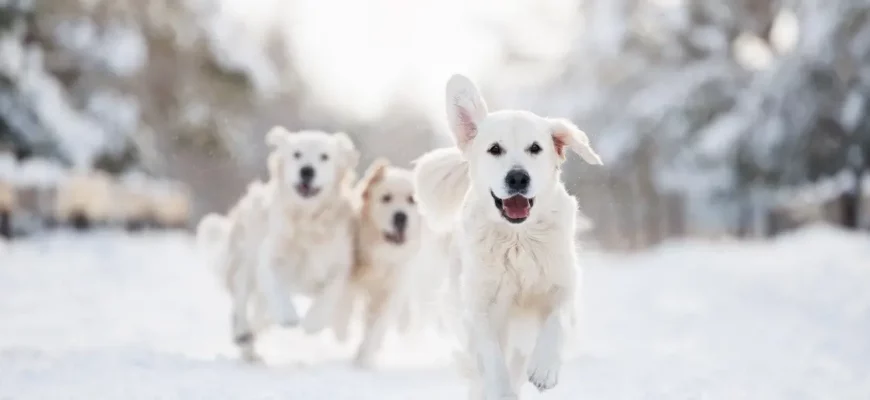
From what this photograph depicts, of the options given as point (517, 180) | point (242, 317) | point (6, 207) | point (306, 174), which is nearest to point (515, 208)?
point (517, 180)

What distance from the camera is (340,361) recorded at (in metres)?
7.75

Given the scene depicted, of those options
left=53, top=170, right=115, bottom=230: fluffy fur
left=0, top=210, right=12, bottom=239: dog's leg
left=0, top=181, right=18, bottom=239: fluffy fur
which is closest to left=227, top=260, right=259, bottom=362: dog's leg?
left=0, top=181, right=18, bottom=239: fluffy fur

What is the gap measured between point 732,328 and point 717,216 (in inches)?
1021

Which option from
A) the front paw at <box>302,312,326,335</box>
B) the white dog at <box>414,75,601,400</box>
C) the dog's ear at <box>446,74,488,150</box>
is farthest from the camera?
the front paw at <box>302,312,326,335</box>

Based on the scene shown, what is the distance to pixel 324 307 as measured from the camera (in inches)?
274

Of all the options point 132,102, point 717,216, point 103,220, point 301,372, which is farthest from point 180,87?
point 717,216

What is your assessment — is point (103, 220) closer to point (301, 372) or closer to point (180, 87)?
point (180, 87)

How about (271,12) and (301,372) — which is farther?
(271,12)

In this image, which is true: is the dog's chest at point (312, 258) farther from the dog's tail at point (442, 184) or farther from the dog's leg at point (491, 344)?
the dog's leg at point (491, 344)

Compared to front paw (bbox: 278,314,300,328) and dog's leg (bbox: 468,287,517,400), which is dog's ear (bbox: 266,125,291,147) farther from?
dog's leg (bbox: 468,287,517,400)

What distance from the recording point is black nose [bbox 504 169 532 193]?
4273 millimetres

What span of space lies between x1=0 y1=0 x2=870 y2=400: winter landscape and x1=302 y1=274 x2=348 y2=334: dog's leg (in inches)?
12.7

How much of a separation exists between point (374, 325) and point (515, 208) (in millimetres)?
3387

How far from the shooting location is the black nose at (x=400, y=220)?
24.0ft
